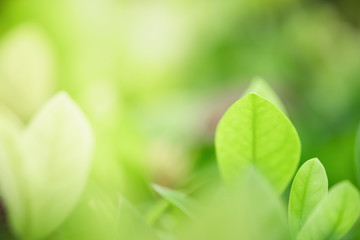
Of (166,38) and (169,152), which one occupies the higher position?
(166,38)

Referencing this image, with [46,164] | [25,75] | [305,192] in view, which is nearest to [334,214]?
[305,192]

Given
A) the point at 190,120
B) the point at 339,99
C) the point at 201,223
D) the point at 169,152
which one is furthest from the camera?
the point at 339,99

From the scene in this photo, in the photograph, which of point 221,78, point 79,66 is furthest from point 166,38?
point 79,66

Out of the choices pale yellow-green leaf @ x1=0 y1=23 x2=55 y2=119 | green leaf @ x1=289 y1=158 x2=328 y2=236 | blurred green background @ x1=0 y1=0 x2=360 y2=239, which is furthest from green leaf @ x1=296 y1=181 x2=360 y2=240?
pale yellow-green leaf @ x1=0 y1=23 x2=55 y2=119

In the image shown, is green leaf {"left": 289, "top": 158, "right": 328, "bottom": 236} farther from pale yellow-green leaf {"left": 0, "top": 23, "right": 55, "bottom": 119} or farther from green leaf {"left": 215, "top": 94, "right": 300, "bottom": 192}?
pale yellow-green leaf {"left": 0, "top": 23, "right": 55, "bottom": 119}

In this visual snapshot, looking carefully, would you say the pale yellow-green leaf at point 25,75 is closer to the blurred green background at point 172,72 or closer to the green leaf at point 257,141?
the blurred green background at point 172,72

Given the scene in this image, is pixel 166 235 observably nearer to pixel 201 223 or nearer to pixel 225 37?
pixel 201 223

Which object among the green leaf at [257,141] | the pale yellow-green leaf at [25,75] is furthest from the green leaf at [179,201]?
the pale yellow-green leaf at [25,75]
